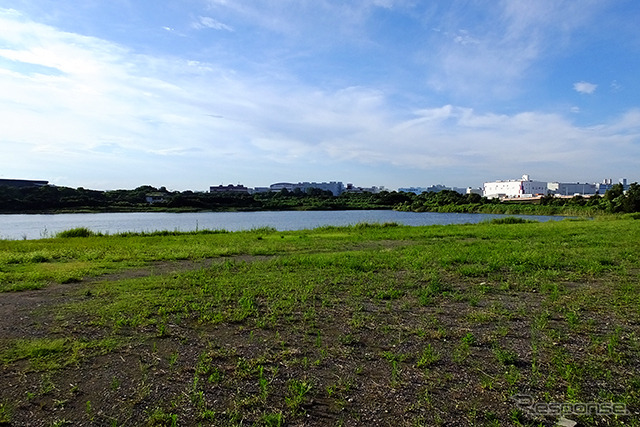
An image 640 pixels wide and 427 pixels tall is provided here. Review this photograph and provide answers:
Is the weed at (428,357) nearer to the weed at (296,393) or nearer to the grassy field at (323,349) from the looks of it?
the grassy field at (323,349)

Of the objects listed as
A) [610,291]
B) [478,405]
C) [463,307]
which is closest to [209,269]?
[463,307]

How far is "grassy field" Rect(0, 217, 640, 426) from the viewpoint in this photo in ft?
12.2

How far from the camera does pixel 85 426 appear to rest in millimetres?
3477

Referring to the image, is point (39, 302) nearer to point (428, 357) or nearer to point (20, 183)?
point (428, 357)

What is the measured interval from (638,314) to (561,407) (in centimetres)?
403

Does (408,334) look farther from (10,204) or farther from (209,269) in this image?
(10,204)

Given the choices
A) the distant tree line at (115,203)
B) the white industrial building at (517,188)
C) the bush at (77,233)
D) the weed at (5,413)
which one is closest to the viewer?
the weed at (5,413)

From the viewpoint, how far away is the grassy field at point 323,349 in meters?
3.73

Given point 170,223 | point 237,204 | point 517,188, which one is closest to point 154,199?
point 237,204

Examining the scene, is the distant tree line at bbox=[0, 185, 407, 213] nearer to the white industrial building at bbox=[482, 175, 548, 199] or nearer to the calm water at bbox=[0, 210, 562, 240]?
the calm water at bbox=[0, 210, 562, 240]

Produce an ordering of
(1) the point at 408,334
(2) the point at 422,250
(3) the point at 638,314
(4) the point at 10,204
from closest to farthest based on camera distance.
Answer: (1) the point at 408,334, (3) the point at 638,314, (2) the point at 422,250, (4) the point at 10,204

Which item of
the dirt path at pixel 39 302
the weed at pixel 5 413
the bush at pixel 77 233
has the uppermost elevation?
the weed at pixel 5 413

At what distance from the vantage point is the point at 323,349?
5.16 m

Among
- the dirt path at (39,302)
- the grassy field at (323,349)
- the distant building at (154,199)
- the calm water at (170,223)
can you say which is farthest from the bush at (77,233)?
the distant building at (154,199)
